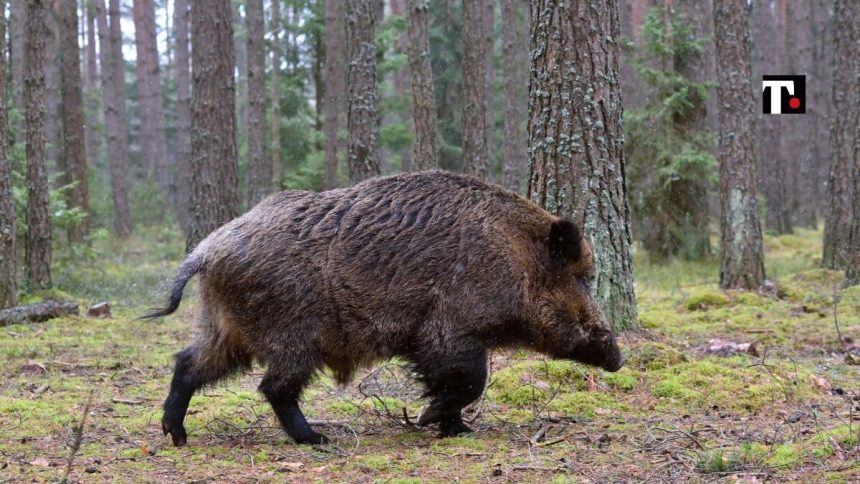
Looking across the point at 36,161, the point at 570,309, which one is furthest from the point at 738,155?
the point at 36,161

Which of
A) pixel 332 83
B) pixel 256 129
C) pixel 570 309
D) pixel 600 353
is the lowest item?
pixel 600 353

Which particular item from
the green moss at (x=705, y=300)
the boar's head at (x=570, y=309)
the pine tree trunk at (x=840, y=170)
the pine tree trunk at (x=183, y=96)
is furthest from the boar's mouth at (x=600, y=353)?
the pine tree trunk at (x=183, y=96)

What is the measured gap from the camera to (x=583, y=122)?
25.0ft

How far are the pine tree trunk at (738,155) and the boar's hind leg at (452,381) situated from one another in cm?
879

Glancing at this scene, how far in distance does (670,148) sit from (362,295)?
13648mm

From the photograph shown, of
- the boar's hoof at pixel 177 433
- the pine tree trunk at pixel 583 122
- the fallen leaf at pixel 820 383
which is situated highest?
the pine tree trunk at pixel 583 122

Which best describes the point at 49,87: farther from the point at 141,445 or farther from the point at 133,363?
the point at 141,445

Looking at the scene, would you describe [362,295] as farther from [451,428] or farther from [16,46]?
[16,46]

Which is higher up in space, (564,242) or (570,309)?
(564,242)

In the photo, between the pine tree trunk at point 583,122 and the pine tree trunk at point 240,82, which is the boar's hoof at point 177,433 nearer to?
the pine tree trunk at point 583,122

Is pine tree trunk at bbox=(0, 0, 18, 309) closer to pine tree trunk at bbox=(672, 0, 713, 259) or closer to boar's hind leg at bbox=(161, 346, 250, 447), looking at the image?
boar's hind leg at bbox=(161, 346, 250, 447)

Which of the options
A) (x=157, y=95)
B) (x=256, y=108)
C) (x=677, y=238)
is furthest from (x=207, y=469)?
(x=157, y=95)

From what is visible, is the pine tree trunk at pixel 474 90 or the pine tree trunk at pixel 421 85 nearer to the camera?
the pine tree trunk at pixel 421 85

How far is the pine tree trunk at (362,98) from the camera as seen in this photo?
1497 centimetres
